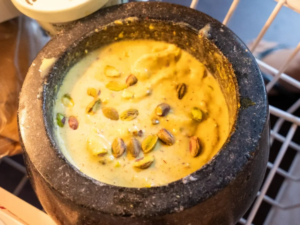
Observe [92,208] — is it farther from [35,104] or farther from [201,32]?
[201,32]

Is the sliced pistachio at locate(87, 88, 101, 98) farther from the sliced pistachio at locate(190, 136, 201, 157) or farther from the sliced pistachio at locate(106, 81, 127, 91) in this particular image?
the sliced pistachio at locate(190, 136, 201, 157)

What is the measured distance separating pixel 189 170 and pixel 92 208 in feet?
0.43

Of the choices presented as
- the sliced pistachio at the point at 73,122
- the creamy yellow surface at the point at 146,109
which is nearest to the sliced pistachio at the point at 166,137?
the creamy yellow surface at the point at 146,109

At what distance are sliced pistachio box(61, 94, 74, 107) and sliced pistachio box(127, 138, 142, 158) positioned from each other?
0.33 ft

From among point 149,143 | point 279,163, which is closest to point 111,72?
point 149,143

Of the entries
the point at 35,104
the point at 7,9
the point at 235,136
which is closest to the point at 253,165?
the point at 235,136

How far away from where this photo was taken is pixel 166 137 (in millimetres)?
433

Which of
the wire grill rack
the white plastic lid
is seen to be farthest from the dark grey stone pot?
the wire grill rack

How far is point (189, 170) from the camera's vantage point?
0.42 meters

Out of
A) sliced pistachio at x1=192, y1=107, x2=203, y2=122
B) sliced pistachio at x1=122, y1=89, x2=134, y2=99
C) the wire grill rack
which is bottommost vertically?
the wire grill rack

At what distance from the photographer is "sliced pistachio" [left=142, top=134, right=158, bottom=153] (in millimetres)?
430

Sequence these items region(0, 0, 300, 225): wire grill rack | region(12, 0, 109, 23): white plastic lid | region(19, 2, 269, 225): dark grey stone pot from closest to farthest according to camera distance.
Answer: region(19, 2, 269, 225): dark grey stone pot < region(12, 0, 109, 23): white plastic lid < region(0, 0, 300, 225): wire grill rack

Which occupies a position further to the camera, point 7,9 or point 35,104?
point 7,9

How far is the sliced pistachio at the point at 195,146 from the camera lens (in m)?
0.42
